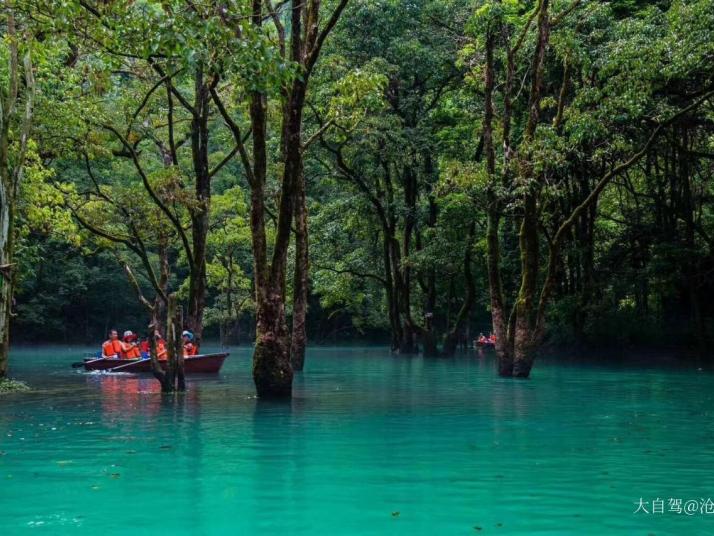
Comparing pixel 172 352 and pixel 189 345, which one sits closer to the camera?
pixel 172 352

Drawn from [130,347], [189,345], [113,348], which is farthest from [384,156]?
[113,348]

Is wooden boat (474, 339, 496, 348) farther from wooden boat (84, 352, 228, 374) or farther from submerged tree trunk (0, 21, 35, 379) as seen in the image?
submerged tree trunk (0, 21, 35, 379)

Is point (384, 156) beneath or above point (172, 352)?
above

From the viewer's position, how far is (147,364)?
26.4 metres

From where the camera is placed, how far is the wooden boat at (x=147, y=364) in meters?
25.8

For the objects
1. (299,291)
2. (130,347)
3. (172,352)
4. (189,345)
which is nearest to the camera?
(172,352)

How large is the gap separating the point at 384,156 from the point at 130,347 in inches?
491

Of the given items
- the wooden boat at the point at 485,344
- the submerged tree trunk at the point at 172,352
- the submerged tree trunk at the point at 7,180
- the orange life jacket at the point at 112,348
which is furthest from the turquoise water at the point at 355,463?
the wooden boat at the point at 485,344

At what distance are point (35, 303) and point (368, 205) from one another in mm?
25380

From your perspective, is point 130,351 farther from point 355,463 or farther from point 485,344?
point 485,344

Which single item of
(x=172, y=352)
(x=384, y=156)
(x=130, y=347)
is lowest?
(x=130, y=347)

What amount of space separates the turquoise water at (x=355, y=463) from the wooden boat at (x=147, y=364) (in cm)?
687

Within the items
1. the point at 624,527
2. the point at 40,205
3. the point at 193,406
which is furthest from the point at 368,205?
the point at 624,527

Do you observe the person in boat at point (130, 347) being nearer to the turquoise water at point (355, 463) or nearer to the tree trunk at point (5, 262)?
the tree trunk at point (5, 262)
